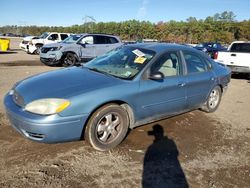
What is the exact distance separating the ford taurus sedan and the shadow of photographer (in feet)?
1.63

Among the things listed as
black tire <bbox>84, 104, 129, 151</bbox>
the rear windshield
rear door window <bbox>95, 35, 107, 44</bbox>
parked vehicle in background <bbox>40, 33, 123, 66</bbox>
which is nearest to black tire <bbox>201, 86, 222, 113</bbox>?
black tire <bbox>84, 104, 129, 151</bbox>

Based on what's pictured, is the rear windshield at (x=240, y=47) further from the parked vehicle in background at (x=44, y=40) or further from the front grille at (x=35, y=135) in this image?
the parked vehicle in background at (x=44, y=40)

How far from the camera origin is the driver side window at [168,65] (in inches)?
196

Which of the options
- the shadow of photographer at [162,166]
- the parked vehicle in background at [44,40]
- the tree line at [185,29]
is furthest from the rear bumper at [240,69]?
the tree line at [185,29]

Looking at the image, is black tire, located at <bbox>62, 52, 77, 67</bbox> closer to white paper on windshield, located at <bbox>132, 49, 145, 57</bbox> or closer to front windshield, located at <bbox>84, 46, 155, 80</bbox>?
front windshield, located at <bbox>84, 46, 155, 80</bbox>

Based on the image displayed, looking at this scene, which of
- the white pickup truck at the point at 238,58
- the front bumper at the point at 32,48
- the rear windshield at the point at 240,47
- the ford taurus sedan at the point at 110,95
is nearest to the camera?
the ford taurus sedan at the point at 110,95

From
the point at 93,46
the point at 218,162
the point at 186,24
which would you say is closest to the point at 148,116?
the point at 218,162

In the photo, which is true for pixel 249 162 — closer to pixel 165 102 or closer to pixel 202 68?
pixel 165 102

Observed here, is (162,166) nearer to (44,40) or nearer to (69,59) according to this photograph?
(69,59)

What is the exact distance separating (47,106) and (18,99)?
611mm

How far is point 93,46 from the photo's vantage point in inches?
593

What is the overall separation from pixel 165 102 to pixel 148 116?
0.43 meters

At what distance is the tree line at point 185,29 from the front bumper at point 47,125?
62631 mm

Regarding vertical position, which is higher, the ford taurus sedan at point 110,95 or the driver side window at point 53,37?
the driver side window at point 53,37
